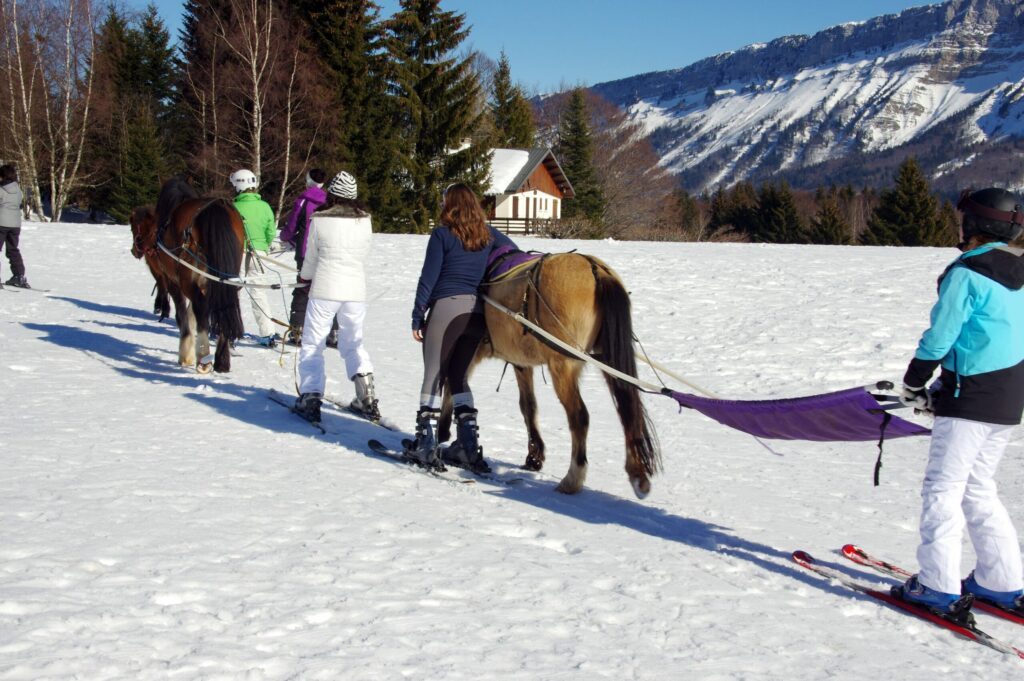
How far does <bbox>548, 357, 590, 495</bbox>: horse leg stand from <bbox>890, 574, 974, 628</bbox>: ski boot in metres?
2.13

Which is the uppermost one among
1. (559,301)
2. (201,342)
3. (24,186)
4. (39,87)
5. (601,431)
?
(39,87)

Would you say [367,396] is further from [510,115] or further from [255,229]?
[510,115]

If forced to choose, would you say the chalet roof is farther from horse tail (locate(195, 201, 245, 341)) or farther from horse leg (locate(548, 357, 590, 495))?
horse leg (locate(548, 357, 590, 495))

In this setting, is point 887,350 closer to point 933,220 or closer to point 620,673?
point 620,673

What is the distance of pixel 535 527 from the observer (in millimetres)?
4574

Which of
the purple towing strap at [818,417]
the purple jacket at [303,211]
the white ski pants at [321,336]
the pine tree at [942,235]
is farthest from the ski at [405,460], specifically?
the pine tree at [942,235]

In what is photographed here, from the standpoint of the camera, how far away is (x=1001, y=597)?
3670mm

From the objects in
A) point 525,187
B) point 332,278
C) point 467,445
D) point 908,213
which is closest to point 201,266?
point 332,278

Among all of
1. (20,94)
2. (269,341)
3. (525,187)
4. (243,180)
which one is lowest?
(269,341)

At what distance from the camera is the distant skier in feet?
20.9

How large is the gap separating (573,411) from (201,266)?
188 inches

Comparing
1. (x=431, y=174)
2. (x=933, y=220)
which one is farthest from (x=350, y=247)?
(x=933, y=220)

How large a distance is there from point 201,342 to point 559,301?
478 cm

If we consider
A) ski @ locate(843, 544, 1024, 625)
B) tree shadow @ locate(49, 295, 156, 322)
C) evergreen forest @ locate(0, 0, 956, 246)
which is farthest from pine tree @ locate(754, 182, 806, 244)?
ski @ locate(843, 544, 1024, 625)
